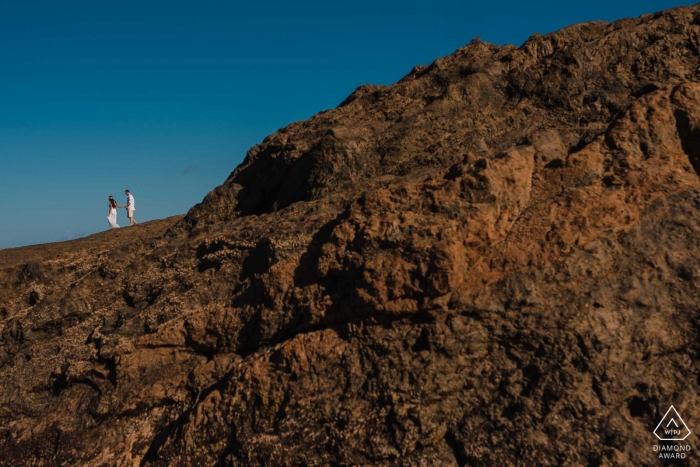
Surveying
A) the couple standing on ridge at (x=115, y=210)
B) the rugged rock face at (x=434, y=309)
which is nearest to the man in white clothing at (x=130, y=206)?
the couple standing on ridge at (x=115, y=210)

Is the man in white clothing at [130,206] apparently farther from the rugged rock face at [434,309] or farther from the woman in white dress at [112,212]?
the rugged rock face at [434,309]

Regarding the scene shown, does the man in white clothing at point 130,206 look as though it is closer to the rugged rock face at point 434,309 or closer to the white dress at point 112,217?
the white dress at point 112,217

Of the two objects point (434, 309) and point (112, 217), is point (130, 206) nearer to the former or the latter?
point (112, 217)

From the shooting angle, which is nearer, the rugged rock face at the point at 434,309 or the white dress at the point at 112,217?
the rugged rock face at the point at 434,309

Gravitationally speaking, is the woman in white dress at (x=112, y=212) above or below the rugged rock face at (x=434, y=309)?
above

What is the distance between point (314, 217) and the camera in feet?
41.4

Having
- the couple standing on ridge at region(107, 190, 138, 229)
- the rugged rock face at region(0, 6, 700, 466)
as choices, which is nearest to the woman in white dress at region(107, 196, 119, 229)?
the couple standing on ridge at region(107, 190, 138, 229)

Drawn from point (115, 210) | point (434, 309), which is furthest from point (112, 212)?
point (434, 309)

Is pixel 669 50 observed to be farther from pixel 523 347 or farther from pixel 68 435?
pixel 68 435

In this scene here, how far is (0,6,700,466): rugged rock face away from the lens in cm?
870

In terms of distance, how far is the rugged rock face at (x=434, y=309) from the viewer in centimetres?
870

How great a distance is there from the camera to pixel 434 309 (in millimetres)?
9586

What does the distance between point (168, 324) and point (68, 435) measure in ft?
9.83


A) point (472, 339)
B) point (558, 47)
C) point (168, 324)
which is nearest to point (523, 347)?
point (472, 339)
